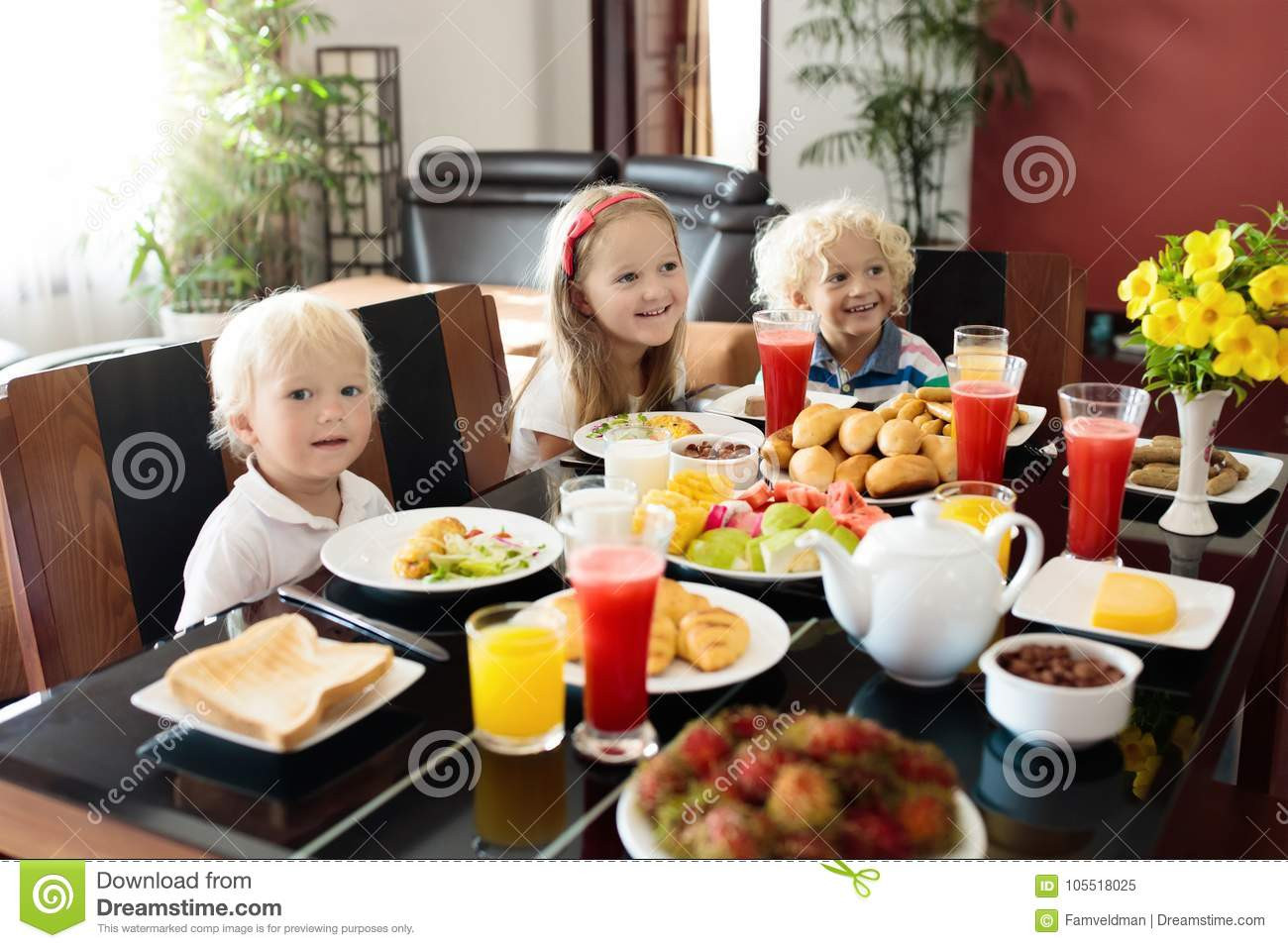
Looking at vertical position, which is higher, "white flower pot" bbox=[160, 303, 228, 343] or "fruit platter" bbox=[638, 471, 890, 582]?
"fruit platter" bbox=[638, 471, 890, 582]

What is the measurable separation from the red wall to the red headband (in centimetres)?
343

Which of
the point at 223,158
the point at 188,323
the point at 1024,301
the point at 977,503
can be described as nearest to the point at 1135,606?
the point at 977,503

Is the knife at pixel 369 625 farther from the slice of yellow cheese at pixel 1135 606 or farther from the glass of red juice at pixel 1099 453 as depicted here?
the glass of red juice at pixel 1099 453

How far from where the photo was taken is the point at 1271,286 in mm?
1380

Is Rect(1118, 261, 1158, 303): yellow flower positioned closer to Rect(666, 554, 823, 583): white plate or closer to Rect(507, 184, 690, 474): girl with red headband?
Rect(666, 554, 823, 583): white plate

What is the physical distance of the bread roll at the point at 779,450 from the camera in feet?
5.52

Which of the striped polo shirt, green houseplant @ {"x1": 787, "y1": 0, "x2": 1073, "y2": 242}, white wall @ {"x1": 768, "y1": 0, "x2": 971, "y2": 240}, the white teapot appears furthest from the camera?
white wall @ {"x1": 768, "y1": 0, "x2": 971, "y2": 240}

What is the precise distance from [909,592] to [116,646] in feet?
3.26

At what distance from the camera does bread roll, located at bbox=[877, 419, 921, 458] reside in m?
1.62

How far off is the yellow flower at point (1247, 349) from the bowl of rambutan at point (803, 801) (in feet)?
2.42

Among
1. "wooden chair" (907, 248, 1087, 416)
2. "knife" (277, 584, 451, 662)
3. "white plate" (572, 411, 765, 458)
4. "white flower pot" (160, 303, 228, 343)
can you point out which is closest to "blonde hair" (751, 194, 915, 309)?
"wooden chair" (907, 248, 1087, 416)

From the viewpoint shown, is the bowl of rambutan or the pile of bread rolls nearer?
the bowl of rambutan

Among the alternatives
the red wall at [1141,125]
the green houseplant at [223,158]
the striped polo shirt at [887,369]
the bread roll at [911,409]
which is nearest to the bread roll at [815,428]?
the bread roll at [911,409]

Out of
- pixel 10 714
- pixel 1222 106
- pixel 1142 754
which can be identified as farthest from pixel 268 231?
pixel 1142 754
